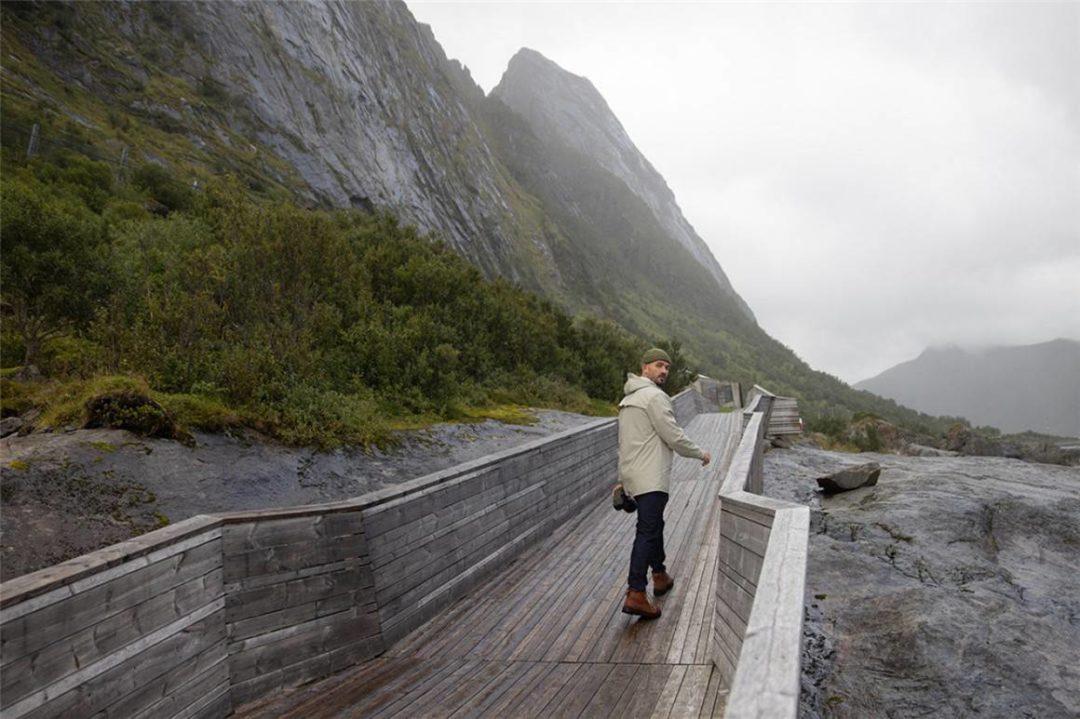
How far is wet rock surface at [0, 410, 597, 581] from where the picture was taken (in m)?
5.00

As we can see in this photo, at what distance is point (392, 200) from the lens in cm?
4022

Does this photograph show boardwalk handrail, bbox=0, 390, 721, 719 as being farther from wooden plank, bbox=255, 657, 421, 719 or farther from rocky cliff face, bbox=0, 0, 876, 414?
rocky cliff face, bbox=0, 0, 876, 414

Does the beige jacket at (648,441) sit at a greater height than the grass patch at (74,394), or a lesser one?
greater

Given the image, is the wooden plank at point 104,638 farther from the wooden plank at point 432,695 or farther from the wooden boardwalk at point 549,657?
the wooden plank at point 432,695

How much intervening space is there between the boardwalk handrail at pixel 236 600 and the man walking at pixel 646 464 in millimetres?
1892

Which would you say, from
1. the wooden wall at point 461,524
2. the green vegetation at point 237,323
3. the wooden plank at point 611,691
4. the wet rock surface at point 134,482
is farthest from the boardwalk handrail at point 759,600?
the green vegetation at point 237,323

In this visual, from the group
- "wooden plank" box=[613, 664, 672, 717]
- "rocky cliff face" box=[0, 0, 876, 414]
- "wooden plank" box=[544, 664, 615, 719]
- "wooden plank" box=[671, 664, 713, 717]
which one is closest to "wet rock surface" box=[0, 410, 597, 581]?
"wooden plank" box=[544, 664, 615, 719]

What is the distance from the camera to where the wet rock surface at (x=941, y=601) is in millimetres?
5516

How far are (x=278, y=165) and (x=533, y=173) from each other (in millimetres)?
57943

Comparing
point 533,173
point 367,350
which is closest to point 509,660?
point 367,350

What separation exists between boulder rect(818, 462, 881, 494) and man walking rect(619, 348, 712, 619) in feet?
29.8

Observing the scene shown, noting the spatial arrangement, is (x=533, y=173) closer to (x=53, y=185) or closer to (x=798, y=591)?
(x=53, y=185)

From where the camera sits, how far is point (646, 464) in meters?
5.25

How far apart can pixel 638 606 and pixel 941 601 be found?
4216mm
